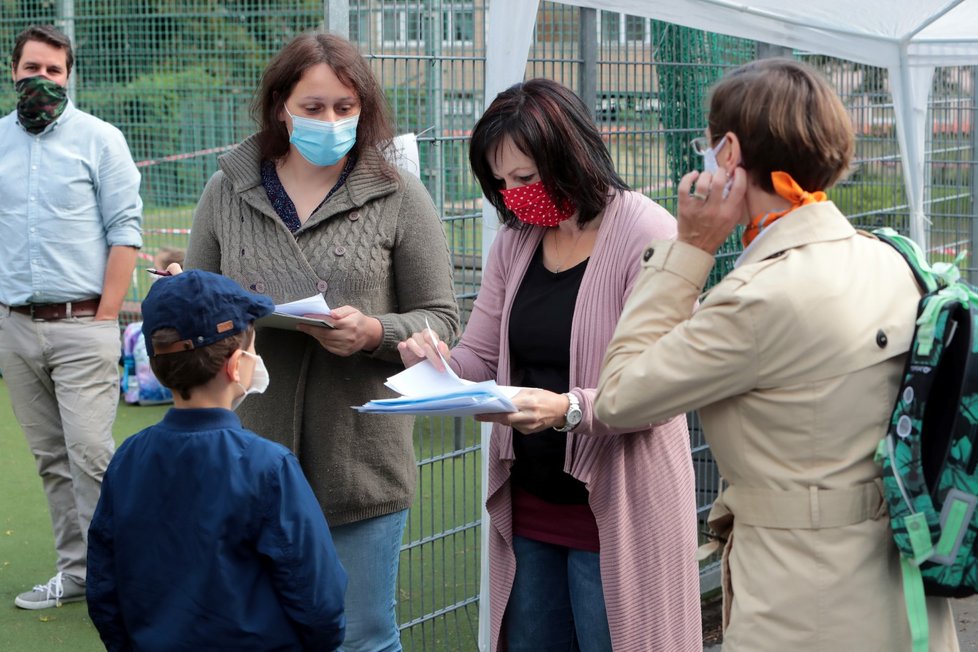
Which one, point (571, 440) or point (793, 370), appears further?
point (571, 440)

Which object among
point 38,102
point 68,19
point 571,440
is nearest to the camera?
point 571,440

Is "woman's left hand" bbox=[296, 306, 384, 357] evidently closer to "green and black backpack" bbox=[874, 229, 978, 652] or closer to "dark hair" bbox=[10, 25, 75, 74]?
"green and black backpack" bbox=[874, 229, 978, 652]

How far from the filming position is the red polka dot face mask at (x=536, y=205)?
269cm

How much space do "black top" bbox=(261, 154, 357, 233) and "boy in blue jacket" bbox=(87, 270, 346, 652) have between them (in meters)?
0.63

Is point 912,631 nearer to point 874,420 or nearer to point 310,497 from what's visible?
point 874,420

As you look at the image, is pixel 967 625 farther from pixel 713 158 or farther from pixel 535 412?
pixel 713 158

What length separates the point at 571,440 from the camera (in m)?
2.59

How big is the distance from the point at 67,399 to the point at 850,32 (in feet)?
11.1

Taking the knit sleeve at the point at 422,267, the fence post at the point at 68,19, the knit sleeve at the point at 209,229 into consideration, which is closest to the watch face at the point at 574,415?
the knit sleeve at the point at 422,267

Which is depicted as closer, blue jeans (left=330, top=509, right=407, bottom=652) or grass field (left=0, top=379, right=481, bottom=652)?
blue jeans (left=330, top=509, right=407, bottom=652)

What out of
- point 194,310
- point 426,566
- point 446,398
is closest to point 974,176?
point 426,566

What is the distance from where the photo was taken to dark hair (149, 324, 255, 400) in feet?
7.49

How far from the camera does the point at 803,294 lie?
187cm

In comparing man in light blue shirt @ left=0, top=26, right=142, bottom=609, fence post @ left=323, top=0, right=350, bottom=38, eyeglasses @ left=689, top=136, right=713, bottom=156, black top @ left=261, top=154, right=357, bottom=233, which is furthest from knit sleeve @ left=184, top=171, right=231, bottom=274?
man in light blue shirt @ left=0, top=26, right=142, bottom=609
